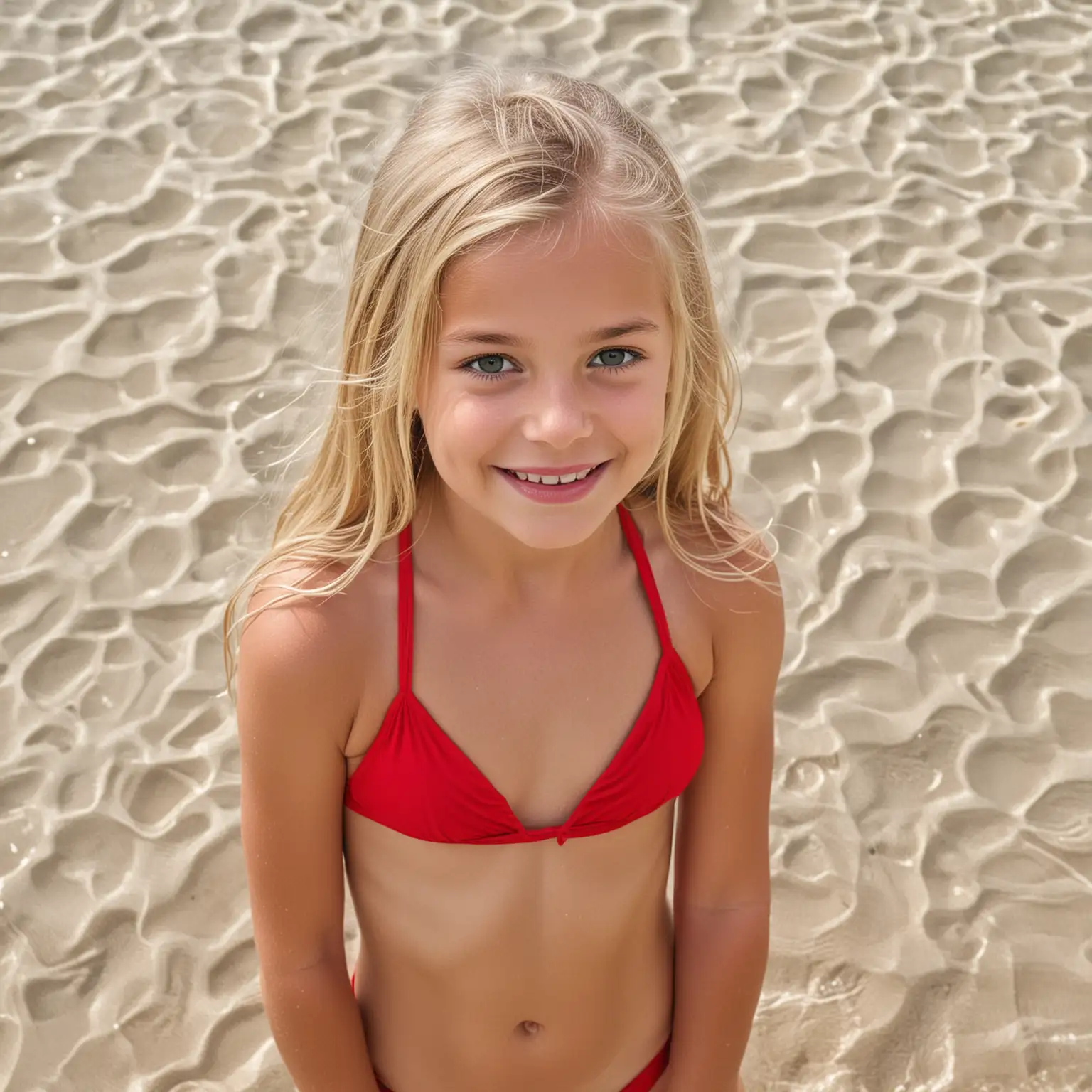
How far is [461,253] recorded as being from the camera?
1.39 m

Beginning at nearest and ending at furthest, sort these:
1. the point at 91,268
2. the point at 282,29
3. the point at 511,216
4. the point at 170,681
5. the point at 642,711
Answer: the point at 511,216, the point at 642,711, the point at 170,681, the point at 91,268, the point at 282,29

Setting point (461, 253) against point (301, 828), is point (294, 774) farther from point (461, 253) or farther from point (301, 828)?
point (461, 253)

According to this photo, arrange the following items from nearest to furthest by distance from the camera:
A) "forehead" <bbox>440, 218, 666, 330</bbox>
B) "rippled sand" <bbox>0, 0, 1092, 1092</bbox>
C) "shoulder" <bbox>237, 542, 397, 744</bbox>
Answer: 1. "forehead" <bbox>440, 218, 666, 330</bbox>
2. "shoulder" <bbox>237, 542, 397, 744</bbox>
3. "rippled sand" <bbox>0, 0, 1092, 1092</bbox>

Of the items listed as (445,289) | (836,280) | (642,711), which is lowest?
(836,280)

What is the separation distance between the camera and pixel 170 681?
9.40 ft

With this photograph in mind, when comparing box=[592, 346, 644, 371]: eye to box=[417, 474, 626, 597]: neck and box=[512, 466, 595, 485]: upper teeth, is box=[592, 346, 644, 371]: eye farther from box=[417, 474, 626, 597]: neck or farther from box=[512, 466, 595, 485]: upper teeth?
box=[417, 474, 626, 597]: neck

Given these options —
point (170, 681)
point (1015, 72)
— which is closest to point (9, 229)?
point (170, 681)

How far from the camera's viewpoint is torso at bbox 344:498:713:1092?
5.17 ft

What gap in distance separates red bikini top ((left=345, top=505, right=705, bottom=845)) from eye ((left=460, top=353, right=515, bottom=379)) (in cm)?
26

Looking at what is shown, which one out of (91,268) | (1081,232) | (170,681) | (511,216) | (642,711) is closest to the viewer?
(511,216)

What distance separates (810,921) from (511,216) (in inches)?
62.5

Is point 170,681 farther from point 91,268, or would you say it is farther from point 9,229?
point 9,229

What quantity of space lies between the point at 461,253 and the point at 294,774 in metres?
0.57

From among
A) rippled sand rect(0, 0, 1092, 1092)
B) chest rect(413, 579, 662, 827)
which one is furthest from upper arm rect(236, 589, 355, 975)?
rippled sand rect(0, 0, 1092, 1092)
